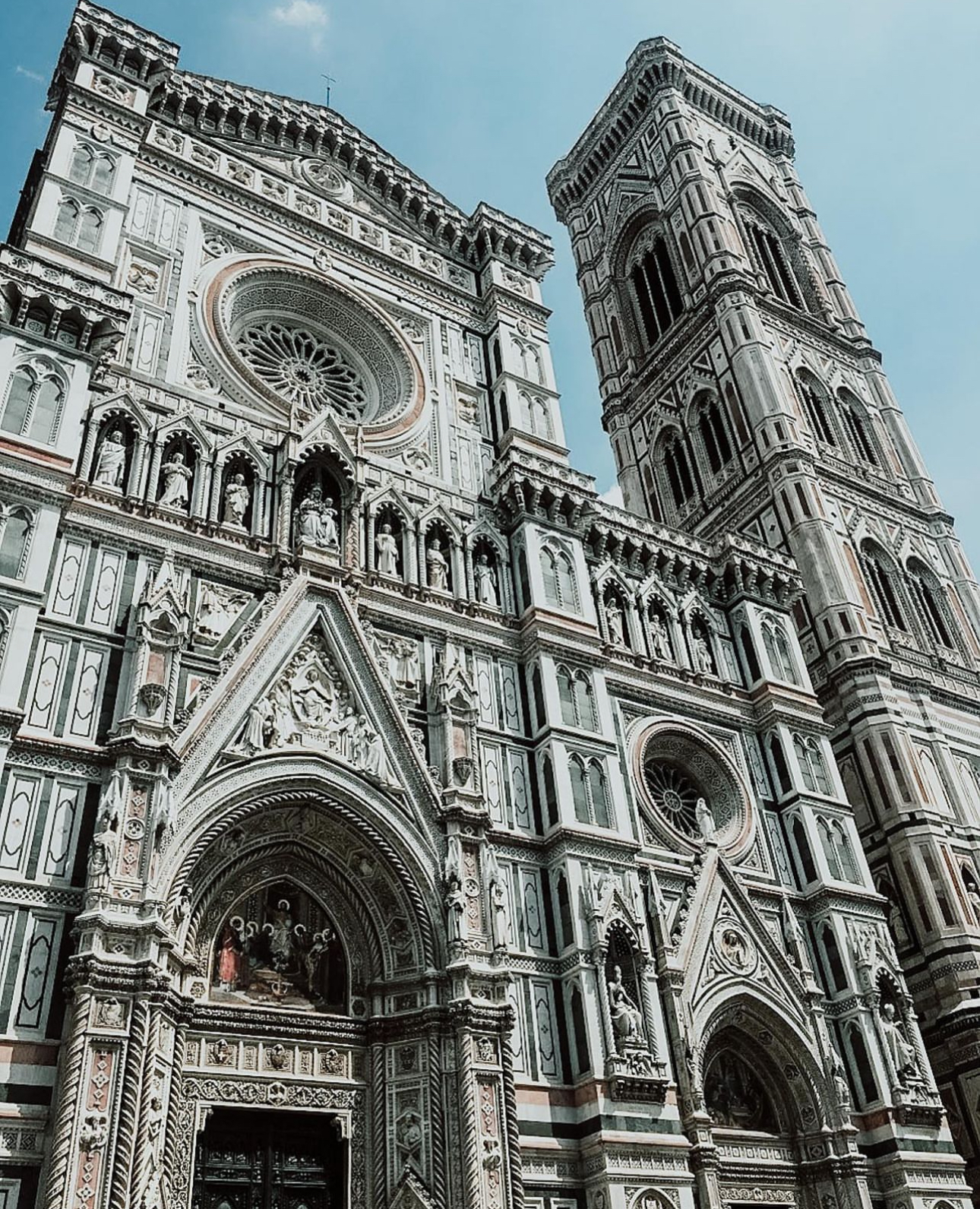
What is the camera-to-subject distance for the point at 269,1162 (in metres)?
Answer: 12.4

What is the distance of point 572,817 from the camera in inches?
632

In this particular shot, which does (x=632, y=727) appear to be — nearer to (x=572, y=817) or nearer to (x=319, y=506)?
(x=572, y=817)

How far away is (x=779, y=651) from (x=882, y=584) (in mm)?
7078

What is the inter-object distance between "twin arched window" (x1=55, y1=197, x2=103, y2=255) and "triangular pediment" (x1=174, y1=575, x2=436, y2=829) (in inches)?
263

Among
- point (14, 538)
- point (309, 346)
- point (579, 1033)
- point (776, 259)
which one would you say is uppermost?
point (776, 259)

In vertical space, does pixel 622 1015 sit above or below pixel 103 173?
below

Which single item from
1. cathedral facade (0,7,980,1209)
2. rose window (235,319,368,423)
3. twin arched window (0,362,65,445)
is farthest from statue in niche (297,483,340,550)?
twin arched window (0,362,65,445)

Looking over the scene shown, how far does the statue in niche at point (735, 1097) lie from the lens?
15.8 metres

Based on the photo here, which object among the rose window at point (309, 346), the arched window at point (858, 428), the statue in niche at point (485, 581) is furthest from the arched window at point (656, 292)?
the statue in niche at point (485, 581)

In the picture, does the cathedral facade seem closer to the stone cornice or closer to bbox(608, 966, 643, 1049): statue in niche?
bbox(608, 966, 643, 1049): statue in niche

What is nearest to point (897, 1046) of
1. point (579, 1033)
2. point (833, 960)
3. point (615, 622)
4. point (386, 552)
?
point (833, 960)

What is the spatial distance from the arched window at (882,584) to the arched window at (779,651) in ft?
17.8

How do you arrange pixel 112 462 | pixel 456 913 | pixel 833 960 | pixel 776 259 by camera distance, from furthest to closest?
pixel 776 259
pixel 833 960
pixel 112 462
pixel 456 913

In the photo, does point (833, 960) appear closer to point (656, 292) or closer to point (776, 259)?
point (656, 292)
